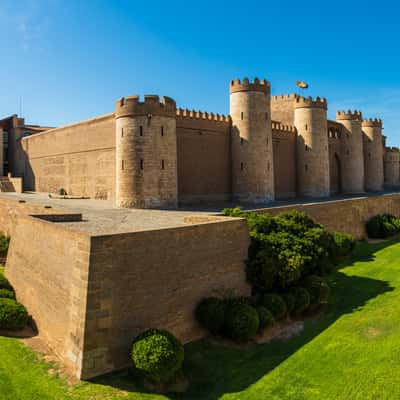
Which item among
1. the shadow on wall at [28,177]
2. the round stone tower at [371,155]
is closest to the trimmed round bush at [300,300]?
the round stone tower at [371,155]

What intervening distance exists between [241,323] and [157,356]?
313cm

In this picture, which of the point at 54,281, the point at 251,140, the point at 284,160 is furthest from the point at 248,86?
the point at 54,281

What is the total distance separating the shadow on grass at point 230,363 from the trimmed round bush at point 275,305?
902 millimetres

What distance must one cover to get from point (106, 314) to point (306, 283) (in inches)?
313

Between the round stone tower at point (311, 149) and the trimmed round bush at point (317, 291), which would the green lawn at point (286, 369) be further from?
the round stone tower at point (311, 149)

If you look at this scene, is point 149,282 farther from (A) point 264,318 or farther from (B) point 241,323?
(A) point 264,318

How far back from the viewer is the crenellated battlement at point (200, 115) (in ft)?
77.8

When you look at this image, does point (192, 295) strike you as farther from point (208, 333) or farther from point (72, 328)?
point (72, 328)

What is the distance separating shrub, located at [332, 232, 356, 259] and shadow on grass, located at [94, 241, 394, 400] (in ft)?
19.0

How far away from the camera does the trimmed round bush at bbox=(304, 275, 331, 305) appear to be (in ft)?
45.5

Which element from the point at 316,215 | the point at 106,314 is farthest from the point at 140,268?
the point at 316,215

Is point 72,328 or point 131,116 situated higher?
point 131,116

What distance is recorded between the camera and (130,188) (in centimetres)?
2073

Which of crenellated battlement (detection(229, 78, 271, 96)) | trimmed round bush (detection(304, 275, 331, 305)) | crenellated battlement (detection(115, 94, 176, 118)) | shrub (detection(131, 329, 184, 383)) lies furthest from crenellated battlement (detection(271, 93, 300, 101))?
shrub (detection(131, 329, 184, 383))
